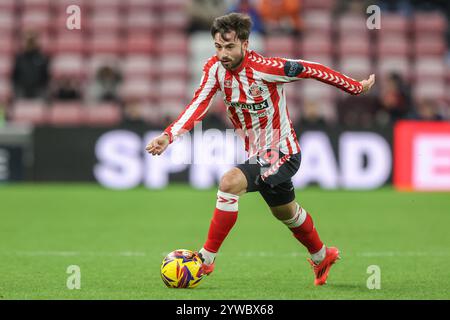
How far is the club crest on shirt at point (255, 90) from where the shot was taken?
18.7 ft

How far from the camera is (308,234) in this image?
5977 mm

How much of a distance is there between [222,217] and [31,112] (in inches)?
406

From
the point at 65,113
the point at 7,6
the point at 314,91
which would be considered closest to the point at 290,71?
the point at 65,113

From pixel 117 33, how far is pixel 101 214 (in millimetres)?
7197

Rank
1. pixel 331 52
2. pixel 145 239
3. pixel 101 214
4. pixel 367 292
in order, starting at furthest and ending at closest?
1. pixel 331 52
2. pixel 101 214
3. pixel 145 239
4. pixel 367 292

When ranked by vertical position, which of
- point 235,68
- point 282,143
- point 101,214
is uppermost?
point 235,68

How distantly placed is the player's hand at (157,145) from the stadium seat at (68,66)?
11.1 m

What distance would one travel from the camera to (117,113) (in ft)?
50.7

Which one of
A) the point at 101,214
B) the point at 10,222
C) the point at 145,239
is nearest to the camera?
the point at 145,239

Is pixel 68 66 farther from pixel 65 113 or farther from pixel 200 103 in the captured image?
pixel 200 103

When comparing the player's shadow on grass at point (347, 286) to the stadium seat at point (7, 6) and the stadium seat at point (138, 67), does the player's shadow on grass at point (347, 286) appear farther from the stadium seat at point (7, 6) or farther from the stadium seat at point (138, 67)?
the stadium seat at point (7, 6)
